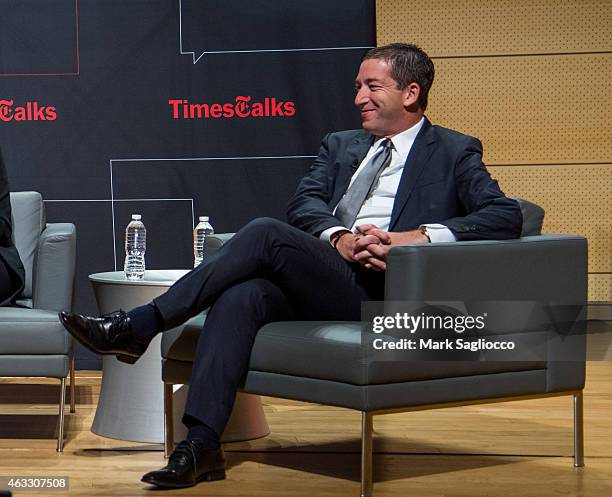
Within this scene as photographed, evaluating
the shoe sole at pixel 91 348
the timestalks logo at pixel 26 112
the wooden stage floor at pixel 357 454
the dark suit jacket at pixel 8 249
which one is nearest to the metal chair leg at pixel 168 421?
the wooden stage floor at pixel 357 454

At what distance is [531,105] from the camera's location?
4680 millimetres

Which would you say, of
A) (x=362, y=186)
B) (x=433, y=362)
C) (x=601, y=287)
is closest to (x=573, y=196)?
(x=601, y=287)

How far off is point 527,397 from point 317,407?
4.01 ft

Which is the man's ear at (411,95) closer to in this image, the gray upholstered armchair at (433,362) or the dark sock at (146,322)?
the gray upholstered armchair at (433,362)

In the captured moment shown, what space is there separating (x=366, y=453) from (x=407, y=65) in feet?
4.00

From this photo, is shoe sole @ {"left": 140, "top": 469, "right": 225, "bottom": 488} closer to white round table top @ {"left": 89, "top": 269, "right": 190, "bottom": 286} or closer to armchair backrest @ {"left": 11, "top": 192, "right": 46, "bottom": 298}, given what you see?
white round table top @ {"left": 89, "top": 269, "right": 190, "bottom": 286}

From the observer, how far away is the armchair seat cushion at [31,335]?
117 inches

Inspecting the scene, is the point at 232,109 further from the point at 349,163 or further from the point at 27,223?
the point at 349,163

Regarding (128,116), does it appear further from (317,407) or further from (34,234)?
(317,407)

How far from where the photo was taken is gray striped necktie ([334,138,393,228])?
295 centimetres

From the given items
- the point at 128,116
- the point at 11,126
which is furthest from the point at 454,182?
the point at 11,126

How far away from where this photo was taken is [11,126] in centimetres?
467

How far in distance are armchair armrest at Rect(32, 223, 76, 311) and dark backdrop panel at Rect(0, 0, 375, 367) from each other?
1442 millimetres

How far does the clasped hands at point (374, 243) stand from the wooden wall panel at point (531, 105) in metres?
2.12
